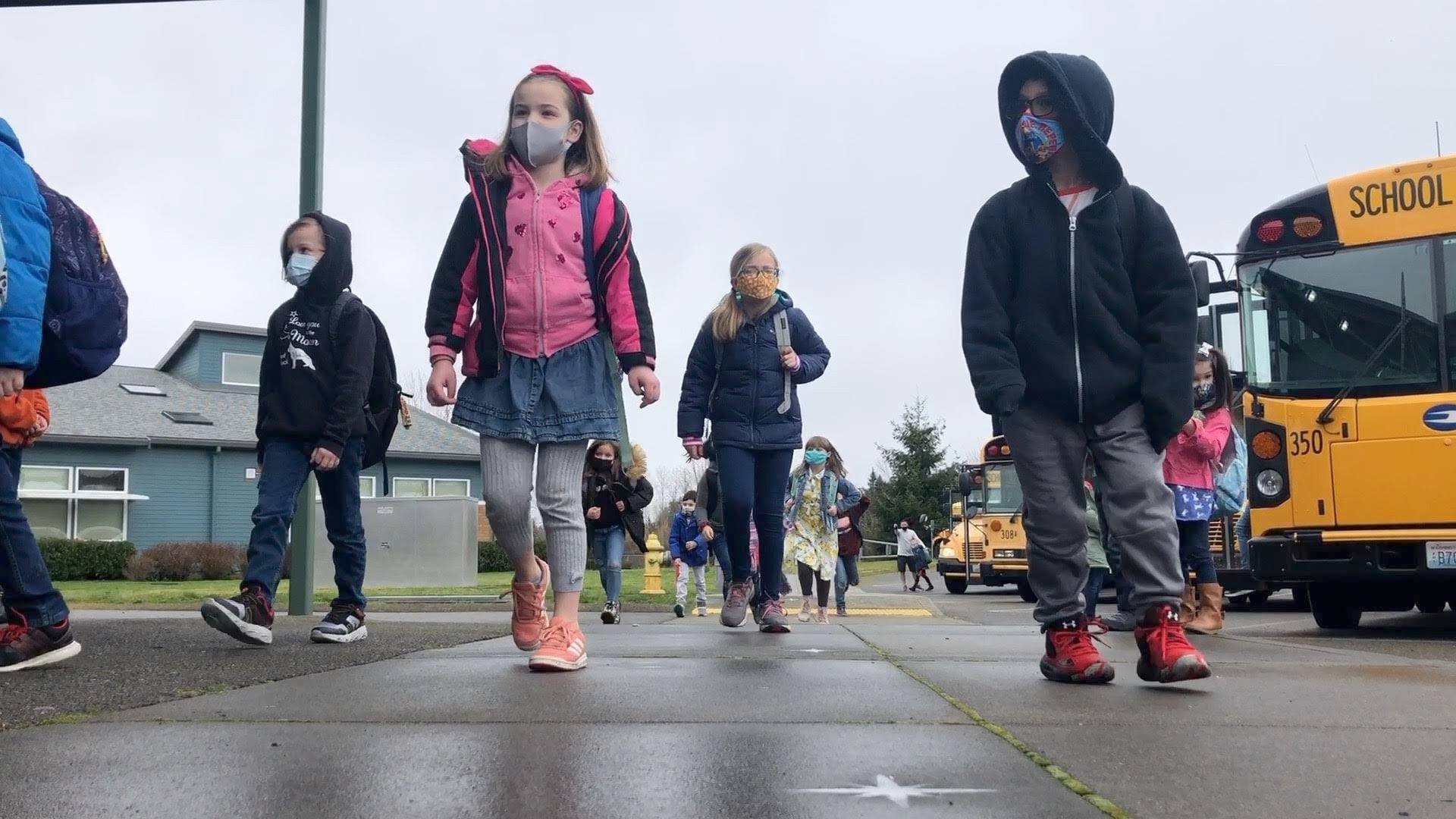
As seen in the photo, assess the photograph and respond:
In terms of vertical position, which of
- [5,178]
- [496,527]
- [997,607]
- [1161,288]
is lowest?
[997,607]

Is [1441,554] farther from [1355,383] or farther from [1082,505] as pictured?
[1082,505]

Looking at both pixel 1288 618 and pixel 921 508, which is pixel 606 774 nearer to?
pixel 1288 618

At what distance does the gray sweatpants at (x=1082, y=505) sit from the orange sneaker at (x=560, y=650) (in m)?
1.54

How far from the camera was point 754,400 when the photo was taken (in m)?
6.96

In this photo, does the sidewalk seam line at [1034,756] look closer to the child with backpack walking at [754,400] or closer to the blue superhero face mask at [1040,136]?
the blue superhero face mask at [1040,136]

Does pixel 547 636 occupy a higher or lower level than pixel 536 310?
lower

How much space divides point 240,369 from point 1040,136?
1619 inches

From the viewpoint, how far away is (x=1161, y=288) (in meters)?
4.39

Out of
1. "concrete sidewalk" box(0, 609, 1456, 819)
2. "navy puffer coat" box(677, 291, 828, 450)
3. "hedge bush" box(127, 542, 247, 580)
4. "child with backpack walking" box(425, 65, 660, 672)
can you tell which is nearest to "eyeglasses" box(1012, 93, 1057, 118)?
"child with backpack walking" box(425, 65, 660, 672)

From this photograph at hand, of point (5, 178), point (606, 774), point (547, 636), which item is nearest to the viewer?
point (606, 774)

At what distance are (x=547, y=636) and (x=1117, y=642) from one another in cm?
345

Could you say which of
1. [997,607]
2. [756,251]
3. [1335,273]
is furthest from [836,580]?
[756,251]

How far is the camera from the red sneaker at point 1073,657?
4244mm

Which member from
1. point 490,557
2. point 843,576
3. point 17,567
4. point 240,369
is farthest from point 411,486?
point 17,567
